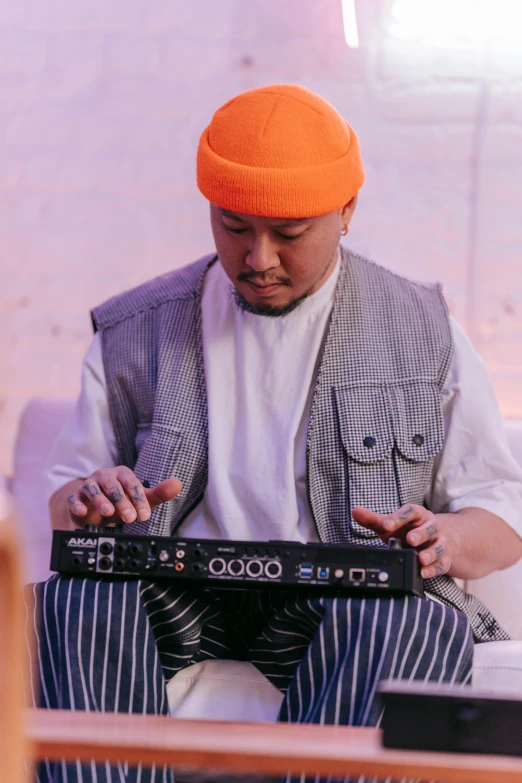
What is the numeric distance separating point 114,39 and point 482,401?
1.32m

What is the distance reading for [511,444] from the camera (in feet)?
6.72

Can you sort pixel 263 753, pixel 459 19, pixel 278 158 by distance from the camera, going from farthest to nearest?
1. pixel 459 19
2. pixel 278 158
3. pixel 263 753

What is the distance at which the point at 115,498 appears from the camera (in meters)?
1.52

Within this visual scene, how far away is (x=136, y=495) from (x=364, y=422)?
1.48 feet

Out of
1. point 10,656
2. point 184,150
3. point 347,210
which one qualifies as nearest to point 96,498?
point 347,210

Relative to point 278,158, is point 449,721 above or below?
below

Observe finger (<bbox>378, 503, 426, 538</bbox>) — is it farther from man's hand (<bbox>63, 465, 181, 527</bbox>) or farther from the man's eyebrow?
the man's eyebrow

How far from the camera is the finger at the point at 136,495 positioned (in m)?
1.50

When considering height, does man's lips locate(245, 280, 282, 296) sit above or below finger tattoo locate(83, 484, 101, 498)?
above

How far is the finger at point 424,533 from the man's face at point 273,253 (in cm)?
47

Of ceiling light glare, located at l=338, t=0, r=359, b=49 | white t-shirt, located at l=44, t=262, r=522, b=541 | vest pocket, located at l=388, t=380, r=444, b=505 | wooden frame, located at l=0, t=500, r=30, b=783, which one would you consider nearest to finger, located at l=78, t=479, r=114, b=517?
white t-shirt, located at l=44, t=262, r=522, b=541

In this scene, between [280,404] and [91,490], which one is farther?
[280,404]

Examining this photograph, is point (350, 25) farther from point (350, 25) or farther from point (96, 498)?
point (96, 498)

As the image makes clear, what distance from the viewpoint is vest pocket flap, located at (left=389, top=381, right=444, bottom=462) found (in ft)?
5.81
